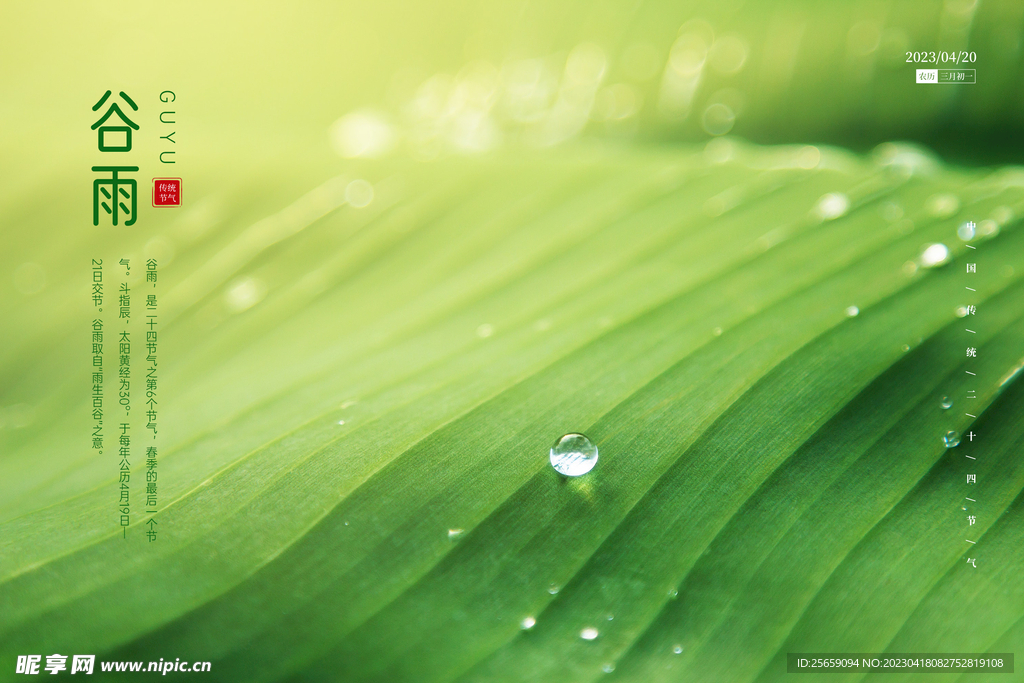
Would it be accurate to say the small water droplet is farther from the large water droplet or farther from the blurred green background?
the large water droplet

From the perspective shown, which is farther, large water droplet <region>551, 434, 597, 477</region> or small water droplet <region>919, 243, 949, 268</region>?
small water droplet <region>919, 243, 949, 268</region>

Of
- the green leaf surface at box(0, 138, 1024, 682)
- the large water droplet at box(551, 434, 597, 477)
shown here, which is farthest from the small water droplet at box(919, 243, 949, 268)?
the large water droplet at box(551, 434, 597, 477)

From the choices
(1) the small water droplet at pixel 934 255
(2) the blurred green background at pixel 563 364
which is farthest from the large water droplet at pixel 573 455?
(1) the small water droplet at pixel 934 255

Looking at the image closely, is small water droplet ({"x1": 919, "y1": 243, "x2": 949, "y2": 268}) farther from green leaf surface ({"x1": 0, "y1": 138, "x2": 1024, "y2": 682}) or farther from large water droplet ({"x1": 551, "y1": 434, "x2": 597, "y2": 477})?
large water droplet ({"x1": 551, "y1": 434, "x2": 597, "y2": 477})

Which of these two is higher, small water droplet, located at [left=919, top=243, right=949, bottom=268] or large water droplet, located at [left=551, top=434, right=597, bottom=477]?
small water droplet, located at [left=919, top=243, right=949, bottom=268]

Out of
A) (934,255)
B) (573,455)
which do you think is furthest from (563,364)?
(934,255)

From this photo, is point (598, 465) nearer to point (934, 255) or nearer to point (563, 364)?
point (563, 364)
